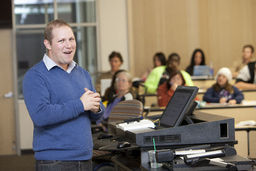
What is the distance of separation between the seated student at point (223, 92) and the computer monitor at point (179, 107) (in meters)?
3.19

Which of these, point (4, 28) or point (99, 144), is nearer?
point (99, 144)

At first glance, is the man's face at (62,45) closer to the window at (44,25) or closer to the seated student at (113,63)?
the seated student at (113,63)

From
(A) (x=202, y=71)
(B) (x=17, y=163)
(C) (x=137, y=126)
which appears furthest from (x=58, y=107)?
(A) (x=202, y=71)

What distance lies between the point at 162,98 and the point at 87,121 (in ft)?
11.0

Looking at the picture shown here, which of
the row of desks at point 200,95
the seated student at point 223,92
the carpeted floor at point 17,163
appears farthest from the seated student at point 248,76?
the carpeted floor at point 17,163

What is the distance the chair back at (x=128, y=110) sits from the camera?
3224 millimetres

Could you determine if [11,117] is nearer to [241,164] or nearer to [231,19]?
[241,164]

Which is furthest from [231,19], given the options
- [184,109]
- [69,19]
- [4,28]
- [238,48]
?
[184,109]

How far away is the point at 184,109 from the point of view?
1851 millimetres

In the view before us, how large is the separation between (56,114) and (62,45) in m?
0.35

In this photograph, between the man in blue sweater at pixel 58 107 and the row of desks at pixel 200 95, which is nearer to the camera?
the man in blue sweater at pixel 58 107

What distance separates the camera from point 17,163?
5.07 m

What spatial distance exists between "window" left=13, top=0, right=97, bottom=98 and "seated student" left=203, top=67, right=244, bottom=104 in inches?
95.3

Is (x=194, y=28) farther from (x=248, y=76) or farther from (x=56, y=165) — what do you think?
(x=56, y=165)
